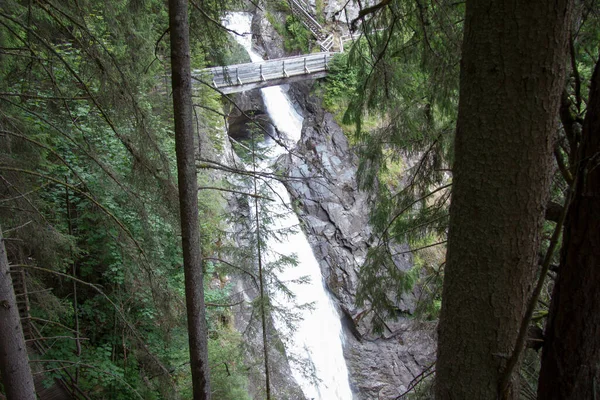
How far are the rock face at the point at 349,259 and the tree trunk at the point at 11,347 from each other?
8.59m

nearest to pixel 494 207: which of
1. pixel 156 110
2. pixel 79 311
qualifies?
pixel 79 311

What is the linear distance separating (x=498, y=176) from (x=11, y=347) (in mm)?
3517

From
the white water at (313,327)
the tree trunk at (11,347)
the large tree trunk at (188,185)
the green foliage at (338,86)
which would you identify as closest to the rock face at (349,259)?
the white water at (313,327)

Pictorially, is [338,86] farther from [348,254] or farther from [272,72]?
[348,254]

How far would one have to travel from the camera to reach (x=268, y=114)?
16047 mm

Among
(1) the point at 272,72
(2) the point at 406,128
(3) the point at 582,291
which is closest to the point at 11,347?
(3) the point at 582,291

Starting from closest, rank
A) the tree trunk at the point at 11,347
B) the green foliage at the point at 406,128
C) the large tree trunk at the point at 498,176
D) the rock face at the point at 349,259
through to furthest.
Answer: the large tree trunk at the point at 498,176
the tree trunk at the point at 11,347
the green foliage at the point at 406,128
the rock face at the point at 349,259

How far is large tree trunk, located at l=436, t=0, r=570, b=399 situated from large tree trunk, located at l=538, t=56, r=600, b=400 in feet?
0.54

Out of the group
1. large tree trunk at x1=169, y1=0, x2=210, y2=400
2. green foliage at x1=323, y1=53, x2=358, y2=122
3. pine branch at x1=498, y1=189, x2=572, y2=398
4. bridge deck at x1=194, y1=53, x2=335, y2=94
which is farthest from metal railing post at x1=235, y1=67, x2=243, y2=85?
pine branch at x1=498, y1=189, x2=572, y2=398

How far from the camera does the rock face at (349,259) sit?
11.7 meters

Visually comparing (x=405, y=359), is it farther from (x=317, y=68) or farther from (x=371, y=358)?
(x=317, y=68)

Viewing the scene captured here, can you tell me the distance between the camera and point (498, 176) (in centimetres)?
A: 135

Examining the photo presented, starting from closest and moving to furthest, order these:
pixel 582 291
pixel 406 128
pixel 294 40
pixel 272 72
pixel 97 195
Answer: pixel 582 291 → pixel 406 128 → pixel 97 195 → pixel 272 72 → pixel 294 40

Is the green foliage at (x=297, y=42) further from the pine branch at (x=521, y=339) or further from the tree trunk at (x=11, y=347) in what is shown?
the pine branch at (x=521, y=339)
